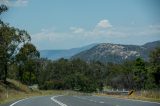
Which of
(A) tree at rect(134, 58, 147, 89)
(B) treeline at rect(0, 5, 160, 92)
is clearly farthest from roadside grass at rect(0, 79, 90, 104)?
(A) tree at rect(134, 58, 147, 89)

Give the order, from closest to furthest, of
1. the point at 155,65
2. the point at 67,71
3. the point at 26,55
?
the point at 155,65 → the point at 26,55 → the point at 67,71

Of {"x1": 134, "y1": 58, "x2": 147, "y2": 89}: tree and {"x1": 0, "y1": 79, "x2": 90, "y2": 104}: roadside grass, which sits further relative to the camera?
{"x1": 134, "y1": 58, "x2": 147, "y2": 89}: tree

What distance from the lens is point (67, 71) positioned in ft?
589

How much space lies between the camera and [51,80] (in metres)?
171

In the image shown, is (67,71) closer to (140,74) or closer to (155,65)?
(140,74)

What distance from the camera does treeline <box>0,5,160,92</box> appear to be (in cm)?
9138

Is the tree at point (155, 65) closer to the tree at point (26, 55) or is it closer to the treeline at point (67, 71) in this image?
the treeline at point (67, 71)

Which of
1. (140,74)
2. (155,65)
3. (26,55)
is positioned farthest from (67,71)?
(155,65)

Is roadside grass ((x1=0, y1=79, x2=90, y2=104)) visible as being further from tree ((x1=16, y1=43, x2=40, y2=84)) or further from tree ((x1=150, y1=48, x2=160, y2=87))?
tree ((x1=150, y1=48, x2=160, y2=87))

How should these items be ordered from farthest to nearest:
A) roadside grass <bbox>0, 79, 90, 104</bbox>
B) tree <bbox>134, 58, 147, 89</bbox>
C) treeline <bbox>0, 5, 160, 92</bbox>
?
tree <bbox>134, 58, 147, 89</bbox>
treeline <bbox>0, 5, 160, 92</bbox>
roadside grass <bbox>0, 79, 90, 104</bbox>

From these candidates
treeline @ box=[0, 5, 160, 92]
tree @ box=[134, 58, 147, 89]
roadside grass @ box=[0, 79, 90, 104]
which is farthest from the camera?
tree @ box=[134, 58, 147, 89]

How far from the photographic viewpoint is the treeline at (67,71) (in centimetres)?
9138

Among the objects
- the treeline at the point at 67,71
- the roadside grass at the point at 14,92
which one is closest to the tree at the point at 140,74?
the treeline at the point at 67,71

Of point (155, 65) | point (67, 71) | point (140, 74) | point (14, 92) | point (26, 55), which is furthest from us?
point (67, 71)
